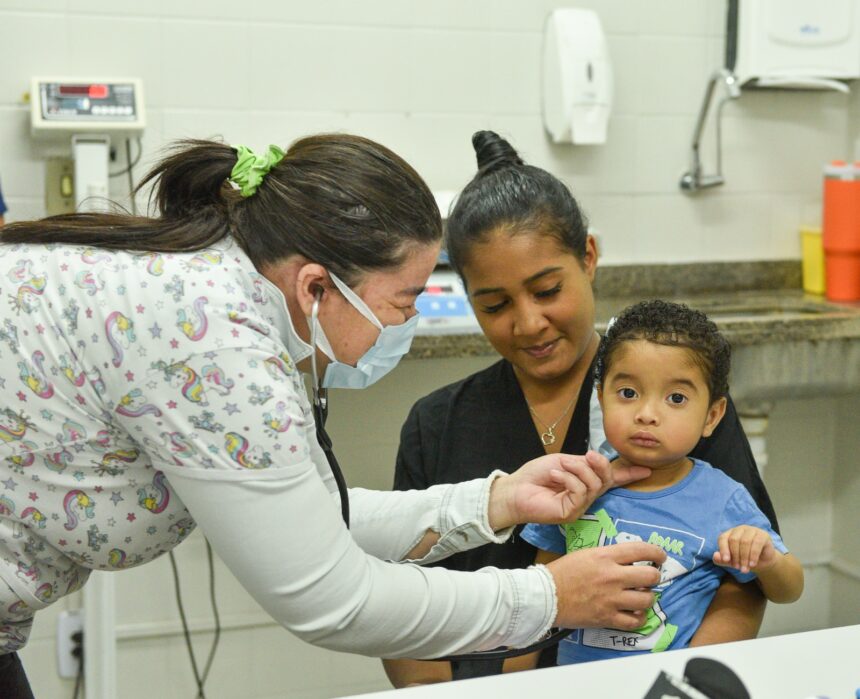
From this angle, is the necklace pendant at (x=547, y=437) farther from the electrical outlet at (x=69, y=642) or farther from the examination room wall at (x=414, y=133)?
the electrical outlet at (x=69, y=642)

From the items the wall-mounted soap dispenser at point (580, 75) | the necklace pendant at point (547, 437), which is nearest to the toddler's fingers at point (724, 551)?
the necklace pendant at point (547, 437)

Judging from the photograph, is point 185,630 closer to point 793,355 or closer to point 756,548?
point 793,355

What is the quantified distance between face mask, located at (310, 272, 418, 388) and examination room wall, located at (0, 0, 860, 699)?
138cm

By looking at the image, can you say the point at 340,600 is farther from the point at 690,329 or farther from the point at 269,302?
the point at 690,329

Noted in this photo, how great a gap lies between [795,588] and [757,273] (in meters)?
1.86

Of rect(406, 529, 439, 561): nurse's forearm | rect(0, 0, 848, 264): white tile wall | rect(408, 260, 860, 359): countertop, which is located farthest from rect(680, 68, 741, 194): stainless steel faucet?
rect(406, 529, 439, 561): nurse's forearm

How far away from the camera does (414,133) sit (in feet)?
9.42

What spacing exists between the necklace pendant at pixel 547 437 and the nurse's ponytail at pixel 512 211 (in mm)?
289

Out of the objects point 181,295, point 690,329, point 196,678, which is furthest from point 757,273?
point 181,295

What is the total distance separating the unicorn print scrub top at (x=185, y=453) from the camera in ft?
3.70

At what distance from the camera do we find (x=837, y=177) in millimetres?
3006

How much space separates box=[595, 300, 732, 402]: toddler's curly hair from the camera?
1522 mm

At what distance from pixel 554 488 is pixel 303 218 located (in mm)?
535

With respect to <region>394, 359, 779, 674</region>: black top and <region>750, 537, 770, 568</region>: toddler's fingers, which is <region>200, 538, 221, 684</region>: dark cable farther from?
<region>750, 537, 770, 568</region>: toddler's fingers
